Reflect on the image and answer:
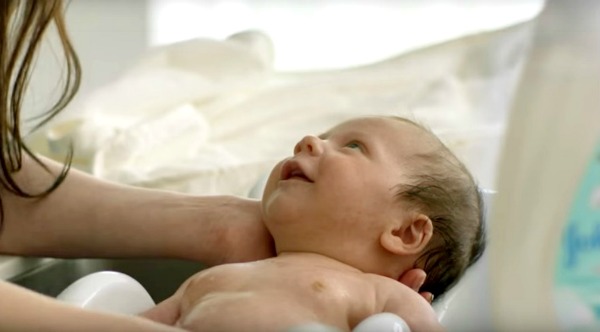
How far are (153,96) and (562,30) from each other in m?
1.28

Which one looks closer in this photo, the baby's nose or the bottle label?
the bottle label

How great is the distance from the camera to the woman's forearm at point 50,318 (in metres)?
0.63

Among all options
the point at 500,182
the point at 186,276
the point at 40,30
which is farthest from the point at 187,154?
the point at 500,182

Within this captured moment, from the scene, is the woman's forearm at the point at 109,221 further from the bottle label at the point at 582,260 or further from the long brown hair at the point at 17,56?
the bottle label at the point at 582,260

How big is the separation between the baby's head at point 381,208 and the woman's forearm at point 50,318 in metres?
0.25

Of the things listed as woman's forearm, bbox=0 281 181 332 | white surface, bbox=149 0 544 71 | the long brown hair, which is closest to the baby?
woman's forearm, bbox=0 281 181 332

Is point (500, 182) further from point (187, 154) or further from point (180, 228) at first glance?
point (187, 154)

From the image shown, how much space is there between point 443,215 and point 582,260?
1.12ft

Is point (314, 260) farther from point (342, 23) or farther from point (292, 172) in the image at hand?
point (342, 23)

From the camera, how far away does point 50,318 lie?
65cm

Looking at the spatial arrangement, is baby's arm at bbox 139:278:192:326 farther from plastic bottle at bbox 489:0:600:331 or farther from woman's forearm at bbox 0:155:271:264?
plastic bottle at bbox 489:0:600:331

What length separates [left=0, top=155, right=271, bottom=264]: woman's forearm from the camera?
3.16 ft

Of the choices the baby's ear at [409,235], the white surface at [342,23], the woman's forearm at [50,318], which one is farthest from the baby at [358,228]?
the white surface at [342,23]

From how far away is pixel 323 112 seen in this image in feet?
5.31
